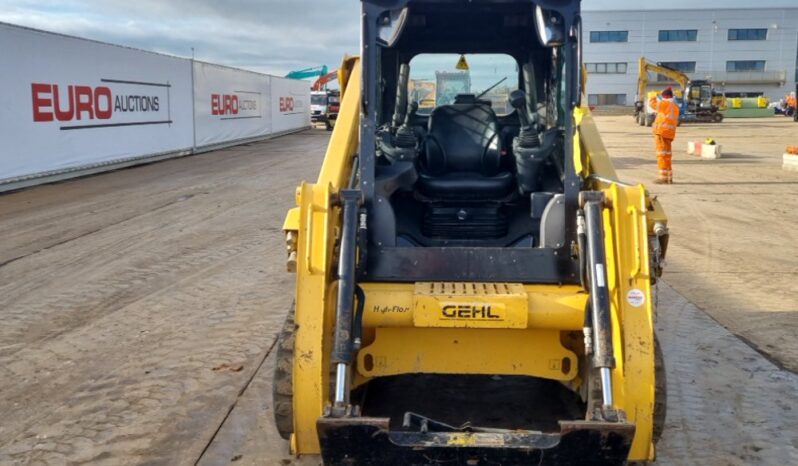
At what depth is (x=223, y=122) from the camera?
84.1 ft

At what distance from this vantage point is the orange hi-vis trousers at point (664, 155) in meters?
15.4

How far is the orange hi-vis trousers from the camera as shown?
50.6ft

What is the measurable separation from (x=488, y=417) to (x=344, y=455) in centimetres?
140

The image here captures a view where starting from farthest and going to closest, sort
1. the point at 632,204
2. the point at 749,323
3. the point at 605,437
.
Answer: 1. the point at 749,323
2. the point at 632,204
3. the point at 605,437

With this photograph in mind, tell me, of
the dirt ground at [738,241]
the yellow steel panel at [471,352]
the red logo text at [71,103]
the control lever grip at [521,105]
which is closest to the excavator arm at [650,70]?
the dirt ground at [738,241]

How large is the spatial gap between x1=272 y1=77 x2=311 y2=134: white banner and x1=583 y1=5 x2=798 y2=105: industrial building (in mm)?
37625

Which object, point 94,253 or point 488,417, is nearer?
point 488,417

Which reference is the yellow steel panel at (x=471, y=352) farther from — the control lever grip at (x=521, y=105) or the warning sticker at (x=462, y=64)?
the warning sticker at (x=462, y=64)

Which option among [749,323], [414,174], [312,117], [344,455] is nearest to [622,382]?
[344,455]

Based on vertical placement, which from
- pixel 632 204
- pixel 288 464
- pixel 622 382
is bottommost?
pixel 288 464

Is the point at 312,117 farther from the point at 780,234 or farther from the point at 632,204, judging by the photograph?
the point at 632,204

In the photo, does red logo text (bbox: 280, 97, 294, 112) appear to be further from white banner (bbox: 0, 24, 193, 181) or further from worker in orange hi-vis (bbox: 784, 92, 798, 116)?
worker in orange hi-vis (bbox: 784, 92, 798, 116)

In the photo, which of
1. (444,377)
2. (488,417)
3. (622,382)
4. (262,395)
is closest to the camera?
(622,382)

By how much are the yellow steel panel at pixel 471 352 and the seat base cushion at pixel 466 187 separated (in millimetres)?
1294
